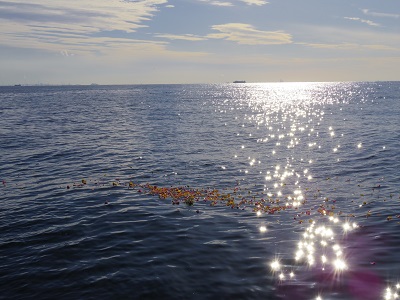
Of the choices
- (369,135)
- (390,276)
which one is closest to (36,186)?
(390,276)

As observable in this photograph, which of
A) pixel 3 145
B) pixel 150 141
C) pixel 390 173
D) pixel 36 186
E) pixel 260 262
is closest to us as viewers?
pixel 260 262

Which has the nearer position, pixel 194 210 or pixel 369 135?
pixel 194 210

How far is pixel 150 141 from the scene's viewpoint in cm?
4747

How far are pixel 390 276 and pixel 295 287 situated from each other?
3.76 metres

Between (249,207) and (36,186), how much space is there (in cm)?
1564

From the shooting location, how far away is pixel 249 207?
21.7m

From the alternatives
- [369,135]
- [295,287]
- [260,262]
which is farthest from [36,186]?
[369,135]

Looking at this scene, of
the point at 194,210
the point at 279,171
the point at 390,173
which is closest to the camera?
the point at 194,210

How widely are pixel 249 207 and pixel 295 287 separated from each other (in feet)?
29.5

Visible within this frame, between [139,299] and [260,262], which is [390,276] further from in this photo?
[139,299]

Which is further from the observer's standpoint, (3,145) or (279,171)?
(3,145)

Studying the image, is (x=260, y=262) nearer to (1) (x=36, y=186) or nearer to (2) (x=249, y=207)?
(2) (x=249, y=207)

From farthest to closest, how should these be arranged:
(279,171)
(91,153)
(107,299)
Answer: (91,153)
(279,171)
(107,299)

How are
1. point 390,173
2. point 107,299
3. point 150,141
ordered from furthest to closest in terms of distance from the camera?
1. point 150,141
2. point 390,173
3. point 107,299
